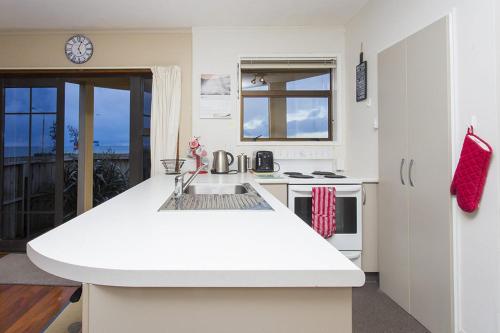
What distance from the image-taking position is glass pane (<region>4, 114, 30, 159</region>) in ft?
11.6

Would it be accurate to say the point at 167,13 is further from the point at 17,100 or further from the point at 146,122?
the point at 17,100

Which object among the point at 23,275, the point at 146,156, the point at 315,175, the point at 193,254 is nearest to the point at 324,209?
the point at 315,175

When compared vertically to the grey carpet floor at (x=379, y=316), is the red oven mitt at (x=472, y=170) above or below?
above

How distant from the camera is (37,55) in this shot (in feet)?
10.9

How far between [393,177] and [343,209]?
53 cm

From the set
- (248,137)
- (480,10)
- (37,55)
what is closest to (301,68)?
(248,137)

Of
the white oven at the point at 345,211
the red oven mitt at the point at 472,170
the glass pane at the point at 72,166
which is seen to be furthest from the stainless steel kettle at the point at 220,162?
the glass pane at the point at 72,166

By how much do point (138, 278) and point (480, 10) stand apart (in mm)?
1946

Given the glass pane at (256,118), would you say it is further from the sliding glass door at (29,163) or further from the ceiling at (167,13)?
the sliding glass door at (29,163)

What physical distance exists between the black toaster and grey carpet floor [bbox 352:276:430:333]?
1.41m

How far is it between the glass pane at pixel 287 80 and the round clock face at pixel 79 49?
1.72 m

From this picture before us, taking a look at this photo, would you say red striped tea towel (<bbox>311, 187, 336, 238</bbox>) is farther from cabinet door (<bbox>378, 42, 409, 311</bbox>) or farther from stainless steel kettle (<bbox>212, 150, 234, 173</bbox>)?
stainless steel kettle (<bbox>212, 150, 234, 173</bbox>)

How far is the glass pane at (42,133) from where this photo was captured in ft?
11.8

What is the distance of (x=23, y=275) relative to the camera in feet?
9.09
